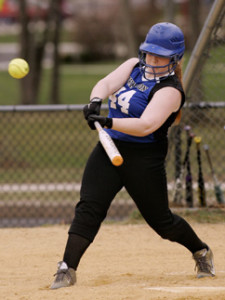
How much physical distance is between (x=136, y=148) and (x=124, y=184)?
0.26 meters

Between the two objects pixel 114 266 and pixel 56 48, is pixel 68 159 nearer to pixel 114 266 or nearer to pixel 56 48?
pixel 114 266

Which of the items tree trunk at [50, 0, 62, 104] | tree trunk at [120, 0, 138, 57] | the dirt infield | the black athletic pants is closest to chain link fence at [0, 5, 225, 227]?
the dirt infield

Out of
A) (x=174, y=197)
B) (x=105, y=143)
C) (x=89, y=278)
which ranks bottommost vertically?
(x=174, y=197)

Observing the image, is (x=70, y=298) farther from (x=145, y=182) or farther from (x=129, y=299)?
(x=145, y=182)

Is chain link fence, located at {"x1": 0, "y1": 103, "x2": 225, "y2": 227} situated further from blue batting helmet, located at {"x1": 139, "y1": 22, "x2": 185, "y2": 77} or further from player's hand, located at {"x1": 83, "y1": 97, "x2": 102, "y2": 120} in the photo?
player's hand, located at {"x1": 83, "y1": 97, "x2": 102, "y2": 120}

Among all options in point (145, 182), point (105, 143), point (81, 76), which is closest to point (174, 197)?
point (145, 182)

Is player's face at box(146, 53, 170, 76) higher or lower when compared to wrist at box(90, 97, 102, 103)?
higher

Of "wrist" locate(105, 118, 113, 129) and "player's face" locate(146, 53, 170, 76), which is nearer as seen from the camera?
"wrist" locate(105, 118, 113, 129)

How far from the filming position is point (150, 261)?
5.58 meters

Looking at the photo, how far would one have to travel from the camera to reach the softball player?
14.3 feet

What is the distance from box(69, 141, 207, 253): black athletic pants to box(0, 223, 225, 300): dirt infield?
44 centimetres

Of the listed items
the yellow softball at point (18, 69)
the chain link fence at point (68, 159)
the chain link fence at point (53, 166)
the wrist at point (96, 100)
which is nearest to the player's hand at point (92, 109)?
the wrist at point (96, 100)

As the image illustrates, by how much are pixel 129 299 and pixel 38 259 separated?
5.65 ft

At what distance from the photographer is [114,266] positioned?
5422mm
